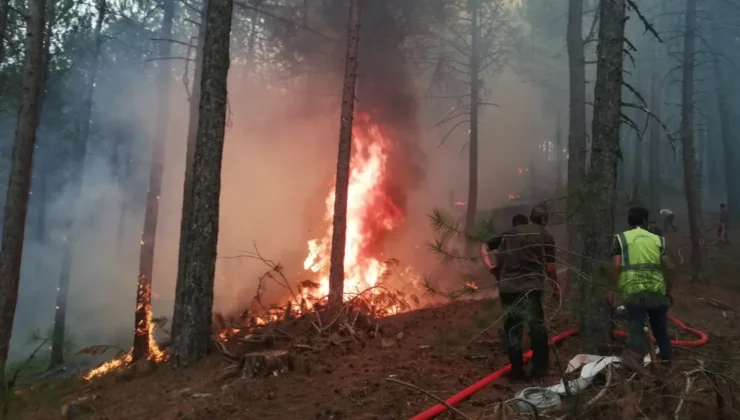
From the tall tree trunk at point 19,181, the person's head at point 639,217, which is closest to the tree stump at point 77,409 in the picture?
the tall tree trunk at point 19,181

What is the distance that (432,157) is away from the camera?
28344mm

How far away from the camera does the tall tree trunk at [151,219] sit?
1095 cm

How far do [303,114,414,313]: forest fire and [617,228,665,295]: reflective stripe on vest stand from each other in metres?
9.25

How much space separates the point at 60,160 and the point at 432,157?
20481 mm

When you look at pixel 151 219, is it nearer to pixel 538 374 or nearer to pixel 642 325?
pixel 538 374

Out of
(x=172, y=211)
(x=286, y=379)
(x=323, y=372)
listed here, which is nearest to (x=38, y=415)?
(x=286, y=379)

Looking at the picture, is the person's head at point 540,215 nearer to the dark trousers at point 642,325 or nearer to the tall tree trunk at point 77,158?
the dark trousers at point 642,325

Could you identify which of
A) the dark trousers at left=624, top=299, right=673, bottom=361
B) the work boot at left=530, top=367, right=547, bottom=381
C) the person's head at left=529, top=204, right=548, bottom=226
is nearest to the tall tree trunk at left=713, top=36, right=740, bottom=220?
the dark trousers at left=624, top=299, right=673, bottom=361

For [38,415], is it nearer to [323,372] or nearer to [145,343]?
[323,372]

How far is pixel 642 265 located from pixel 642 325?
0.69 metres

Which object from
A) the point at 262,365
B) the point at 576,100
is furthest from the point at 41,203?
the point at 576,100

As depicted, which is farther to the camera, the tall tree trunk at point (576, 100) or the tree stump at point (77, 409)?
the tall tree trunk at point (576, 100)

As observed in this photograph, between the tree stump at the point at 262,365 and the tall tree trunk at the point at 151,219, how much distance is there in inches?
229

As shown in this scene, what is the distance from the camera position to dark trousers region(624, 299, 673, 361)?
5234 mm
